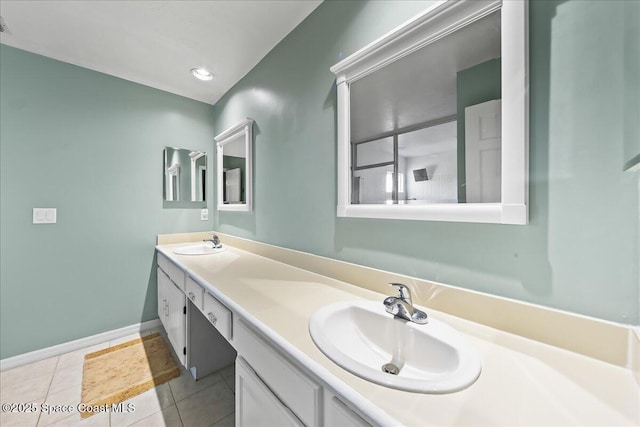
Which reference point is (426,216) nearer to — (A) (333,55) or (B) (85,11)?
(A) (333,55)

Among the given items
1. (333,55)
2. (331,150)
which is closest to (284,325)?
(331,150)

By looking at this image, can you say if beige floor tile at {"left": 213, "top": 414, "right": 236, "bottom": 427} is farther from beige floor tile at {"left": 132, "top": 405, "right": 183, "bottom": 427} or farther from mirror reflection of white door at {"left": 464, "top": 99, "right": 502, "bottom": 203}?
mirror reflection of white door at {"left": 464, "top": 99, "right": 502, "bottom": 203}

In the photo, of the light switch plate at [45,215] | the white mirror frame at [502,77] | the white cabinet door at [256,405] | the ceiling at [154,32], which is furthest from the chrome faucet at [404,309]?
the light switch plate at [45,215]

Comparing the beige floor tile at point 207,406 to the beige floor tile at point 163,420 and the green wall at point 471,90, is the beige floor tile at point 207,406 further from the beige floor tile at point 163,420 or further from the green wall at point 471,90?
the green wall at point 471,90

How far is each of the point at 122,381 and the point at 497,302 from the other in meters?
2.17

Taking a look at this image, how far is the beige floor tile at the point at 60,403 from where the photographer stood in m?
1.31

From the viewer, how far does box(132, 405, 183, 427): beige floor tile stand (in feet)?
4.24

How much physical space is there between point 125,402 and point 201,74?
239 centimetres

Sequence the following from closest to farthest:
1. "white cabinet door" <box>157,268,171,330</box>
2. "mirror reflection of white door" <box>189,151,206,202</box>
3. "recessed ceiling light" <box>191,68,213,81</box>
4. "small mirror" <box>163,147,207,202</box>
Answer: "white cabinet door" <box>157,268,171,330</box> → "recessed ceiling light" <box>191,68,213,81</box> → "small mirror" <box>163,147,207,202</box> → "mirror reflection of white door" <box>189,151,206,202</box>

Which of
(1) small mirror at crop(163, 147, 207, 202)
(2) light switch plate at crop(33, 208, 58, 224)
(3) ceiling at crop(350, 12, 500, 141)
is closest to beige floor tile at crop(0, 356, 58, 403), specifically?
(2) light switch plate at crop(33, 208, 58, 224)

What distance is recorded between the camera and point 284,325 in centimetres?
78

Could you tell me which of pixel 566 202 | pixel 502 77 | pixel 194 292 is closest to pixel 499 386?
pixel 566 202

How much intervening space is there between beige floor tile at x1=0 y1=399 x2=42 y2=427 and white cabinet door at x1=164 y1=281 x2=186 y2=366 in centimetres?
68

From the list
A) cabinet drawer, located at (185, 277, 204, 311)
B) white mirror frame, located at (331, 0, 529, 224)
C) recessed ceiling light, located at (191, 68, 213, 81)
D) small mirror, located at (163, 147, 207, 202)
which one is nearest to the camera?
white mirror frame, located at (331, 0, 529, 224)
